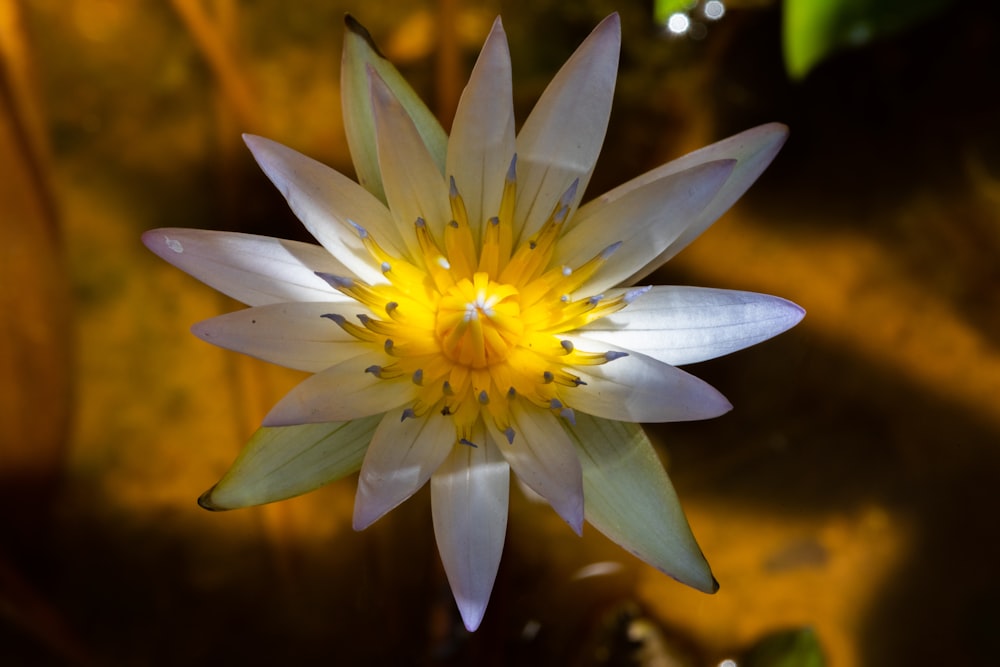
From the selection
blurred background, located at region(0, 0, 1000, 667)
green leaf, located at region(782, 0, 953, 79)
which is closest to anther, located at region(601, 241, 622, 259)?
blurred background, located at region(0, 0, 1000, 667)

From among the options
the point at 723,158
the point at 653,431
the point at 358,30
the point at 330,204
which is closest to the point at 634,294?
the point at 723,158

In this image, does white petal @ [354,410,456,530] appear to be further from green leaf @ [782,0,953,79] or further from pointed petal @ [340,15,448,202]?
green leaf @ [782,0,953,79]

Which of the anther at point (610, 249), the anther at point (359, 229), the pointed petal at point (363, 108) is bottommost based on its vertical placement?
the anther at point (610, 249)

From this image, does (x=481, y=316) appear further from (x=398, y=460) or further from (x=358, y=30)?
(x=358, y=30)

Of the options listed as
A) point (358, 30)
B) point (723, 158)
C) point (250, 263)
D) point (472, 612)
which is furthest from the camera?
point (358, 30)

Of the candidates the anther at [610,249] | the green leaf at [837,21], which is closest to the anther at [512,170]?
the anther at [610,249]

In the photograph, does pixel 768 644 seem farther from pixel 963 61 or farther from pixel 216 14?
pixel 216 14

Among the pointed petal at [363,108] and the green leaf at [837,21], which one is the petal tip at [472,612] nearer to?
the pointed petal at [363,108]
